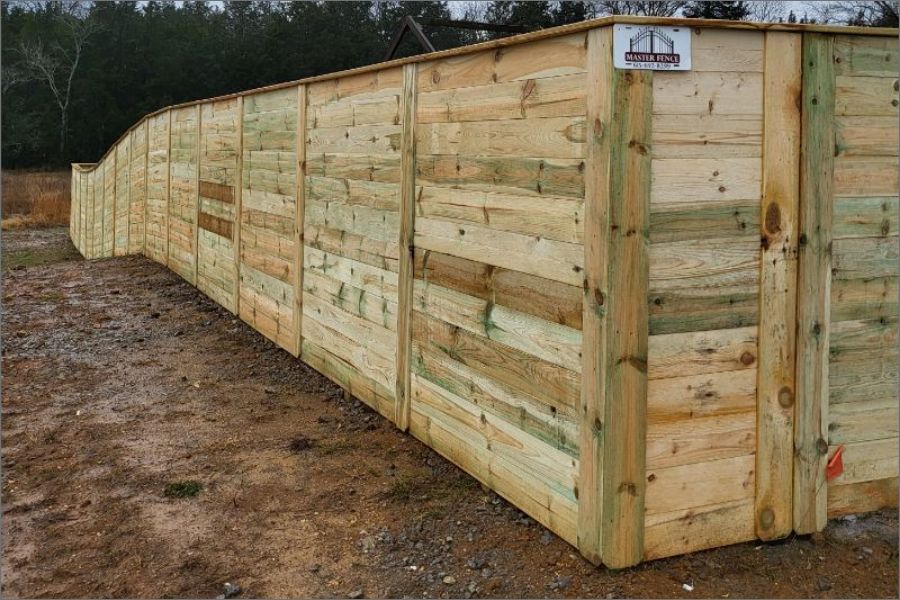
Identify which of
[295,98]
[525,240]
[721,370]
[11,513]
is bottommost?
[11,513]

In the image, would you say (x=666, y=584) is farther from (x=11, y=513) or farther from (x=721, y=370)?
(x=11, y=513)

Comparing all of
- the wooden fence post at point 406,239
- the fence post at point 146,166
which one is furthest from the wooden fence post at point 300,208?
the fence post at point 146,166

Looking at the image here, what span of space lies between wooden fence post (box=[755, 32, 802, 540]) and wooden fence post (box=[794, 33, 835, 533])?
4cm

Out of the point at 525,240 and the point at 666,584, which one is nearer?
the point at 666,584

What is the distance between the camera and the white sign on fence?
3262 mm

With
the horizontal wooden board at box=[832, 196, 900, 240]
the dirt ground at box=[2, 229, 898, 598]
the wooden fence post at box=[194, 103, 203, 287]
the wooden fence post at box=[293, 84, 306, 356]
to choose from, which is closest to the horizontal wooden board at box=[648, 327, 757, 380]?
the horizontal wooden board at box=[832, 196, 900, 240]

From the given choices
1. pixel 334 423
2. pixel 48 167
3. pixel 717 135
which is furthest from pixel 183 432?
pixel 48 167

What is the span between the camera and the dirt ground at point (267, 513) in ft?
11.5

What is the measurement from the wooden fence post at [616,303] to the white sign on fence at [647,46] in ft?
0.10

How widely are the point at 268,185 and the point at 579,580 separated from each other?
4891 millimetres

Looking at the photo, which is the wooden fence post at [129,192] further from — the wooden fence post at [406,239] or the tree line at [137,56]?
the tree line at [137,56]

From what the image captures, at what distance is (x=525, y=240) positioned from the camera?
Result: 392 centimetres

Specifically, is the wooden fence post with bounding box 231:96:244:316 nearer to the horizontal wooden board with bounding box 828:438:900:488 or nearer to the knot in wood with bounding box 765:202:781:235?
the knot in wood with bounding box 765:202:781:235

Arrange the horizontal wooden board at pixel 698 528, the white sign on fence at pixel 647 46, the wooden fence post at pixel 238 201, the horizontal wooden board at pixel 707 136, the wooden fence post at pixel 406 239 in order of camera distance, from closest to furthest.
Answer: the white sign on fence at pixel 647 46
the horizontal wooden board at pixel 707 136
the horizontal wooden board at pixel 698 528
the wooden fence post at pixel 406 239
the wooden fence post at pixel 238 201
